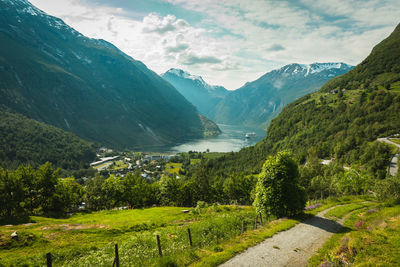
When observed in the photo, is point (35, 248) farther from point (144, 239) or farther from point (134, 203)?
point (134, 203)

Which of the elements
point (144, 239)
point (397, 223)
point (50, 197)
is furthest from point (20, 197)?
point (397, 223)

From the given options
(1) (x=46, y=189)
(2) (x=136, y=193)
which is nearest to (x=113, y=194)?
(2) (x=136, y=193)

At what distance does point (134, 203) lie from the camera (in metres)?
80.1

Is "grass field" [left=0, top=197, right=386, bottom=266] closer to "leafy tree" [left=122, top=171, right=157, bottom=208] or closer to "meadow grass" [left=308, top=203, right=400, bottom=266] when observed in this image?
"meadow grass" [left=308, top=203, right=400, bottom=266]

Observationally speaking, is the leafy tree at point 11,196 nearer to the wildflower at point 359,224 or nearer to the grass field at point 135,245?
the grass field at point 135,245

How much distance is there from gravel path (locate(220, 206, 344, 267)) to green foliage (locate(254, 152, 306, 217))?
3.01 m

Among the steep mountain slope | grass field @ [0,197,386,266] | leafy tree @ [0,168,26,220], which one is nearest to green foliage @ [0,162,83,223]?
leafy tree @ [0,168,26,220]

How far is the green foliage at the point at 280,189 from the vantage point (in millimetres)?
27766

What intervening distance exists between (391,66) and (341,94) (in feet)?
186

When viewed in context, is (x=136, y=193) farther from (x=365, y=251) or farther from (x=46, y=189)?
(x=365, y=251)

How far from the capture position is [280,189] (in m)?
27.5

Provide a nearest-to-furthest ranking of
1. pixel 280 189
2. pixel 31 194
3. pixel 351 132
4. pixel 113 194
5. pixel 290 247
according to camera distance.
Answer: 1. pixel 290 247
2. pixel 280 189
3. pixel 31 194
4. pixel 113 194
5. pixel 351 132

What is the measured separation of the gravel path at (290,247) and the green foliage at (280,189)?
3.01m

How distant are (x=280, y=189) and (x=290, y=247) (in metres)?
9.18
